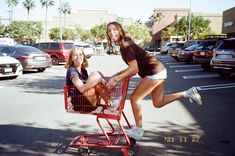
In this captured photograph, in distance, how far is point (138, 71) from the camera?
418 cm

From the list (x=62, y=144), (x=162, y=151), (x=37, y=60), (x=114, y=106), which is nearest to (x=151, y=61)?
(x=114, y=106)

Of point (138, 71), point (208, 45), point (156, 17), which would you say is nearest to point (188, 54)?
point (208, 45)

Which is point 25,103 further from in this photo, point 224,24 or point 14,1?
point 14,1

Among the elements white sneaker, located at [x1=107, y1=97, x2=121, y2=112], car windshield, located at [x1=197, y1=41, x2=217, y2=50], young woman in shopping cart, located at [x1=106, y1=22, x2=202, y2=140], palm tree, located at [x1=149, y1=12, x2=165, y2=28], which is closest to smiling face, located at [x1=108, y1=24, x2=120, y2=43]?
young woman in shopping cart, located at [x1=106, y1=22, x2=202, y2=140]

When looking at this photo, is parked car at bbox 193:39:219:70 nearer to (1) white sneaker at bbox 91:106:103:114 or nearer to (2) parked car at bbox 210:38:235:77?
(2) parked car at bbox 210:38:235:77

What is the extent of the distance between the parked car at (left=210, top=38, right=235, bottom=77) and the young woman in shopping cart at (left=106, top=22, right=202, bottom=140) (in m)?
7.75

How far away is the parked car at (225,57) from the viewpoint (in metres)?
11.6

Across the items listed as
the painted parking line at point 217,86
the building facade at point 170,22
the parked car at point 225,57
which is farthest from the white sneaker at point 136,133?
the building facade at point 170,22

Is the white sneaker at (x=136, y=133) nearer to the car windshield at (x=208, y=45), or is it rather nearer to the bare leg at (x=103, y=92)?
the bare leg at (x=103, y=92)

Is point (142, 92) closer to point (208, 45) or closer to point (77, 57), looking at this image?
point (77, 57)

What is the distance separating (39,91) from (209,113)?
5.54m

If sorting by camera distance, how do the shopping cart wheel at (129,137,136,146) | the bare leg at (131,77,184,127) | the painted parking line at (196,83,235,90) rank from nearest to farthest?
1. the bare leg at (131,77,184,127)
2. the shopping cart wheel at (129,137,136,146)
3. the painted parking line at (196,83,235,90)

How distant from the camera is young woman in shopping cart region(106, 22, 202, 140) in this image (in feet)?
13.0

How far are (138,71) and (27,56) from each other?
11735 mm
